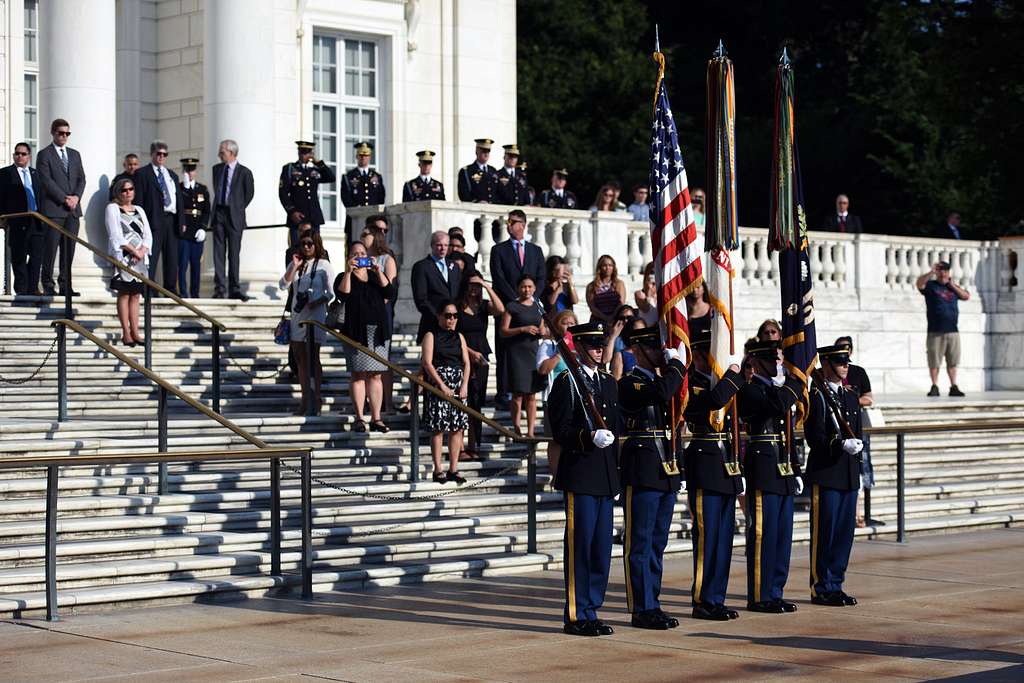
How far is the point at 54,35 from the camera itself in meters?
22.2

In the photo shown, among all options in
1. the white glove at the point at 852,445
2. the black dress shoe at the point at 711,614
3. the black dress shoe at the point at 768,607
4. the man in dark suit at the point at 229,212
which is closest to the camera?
the black dress shoe at the point at 711,614

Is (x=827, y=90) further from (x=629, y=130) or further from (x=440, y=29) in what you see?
(x=440, y=29)

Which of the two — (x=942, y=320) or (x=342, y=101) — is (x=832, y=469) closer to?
(x=942, y=320)

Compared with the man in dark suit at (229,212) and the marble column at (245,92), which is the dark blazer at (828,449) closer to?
the man in dark suit at (229,212)

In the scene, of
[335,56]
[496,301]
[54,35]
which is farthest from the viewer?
[335,56]

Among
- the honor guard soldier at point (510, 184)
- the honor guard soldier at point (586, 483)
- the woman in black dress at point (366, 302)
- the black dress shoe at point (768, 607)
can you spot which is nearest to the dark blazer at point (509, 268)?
the woman in black dress at point (366, 302)

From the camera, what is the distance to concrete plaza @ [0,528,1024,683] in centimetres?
1005

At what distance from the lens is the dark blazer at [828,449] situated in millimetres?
13102

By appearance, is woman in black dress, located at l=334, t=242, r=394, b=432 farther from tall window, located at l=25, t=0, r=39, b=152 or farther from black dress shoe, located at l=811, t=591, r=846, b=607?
tall window, located at l=25, t=0, r=39, b=152

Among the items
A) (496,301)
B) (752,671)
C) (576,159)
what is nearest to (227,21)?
(496,301)

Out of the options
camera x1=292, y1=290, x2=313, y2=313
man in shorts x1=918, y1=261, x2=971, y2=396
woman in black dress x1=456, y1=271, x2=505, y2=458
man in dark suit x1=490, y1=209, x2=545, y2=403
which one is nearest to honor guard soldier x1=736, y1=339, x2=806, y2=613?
woman in black dress x1=456, y1=271, x2=505, y2=458

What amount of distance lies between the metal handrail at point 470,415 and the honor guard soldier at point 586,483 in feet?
9.00

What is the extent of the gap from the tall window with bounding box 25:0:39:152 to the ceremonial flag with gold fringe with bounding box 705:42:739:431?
12635 millimetres

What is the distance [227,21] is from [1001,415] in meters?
11.1
